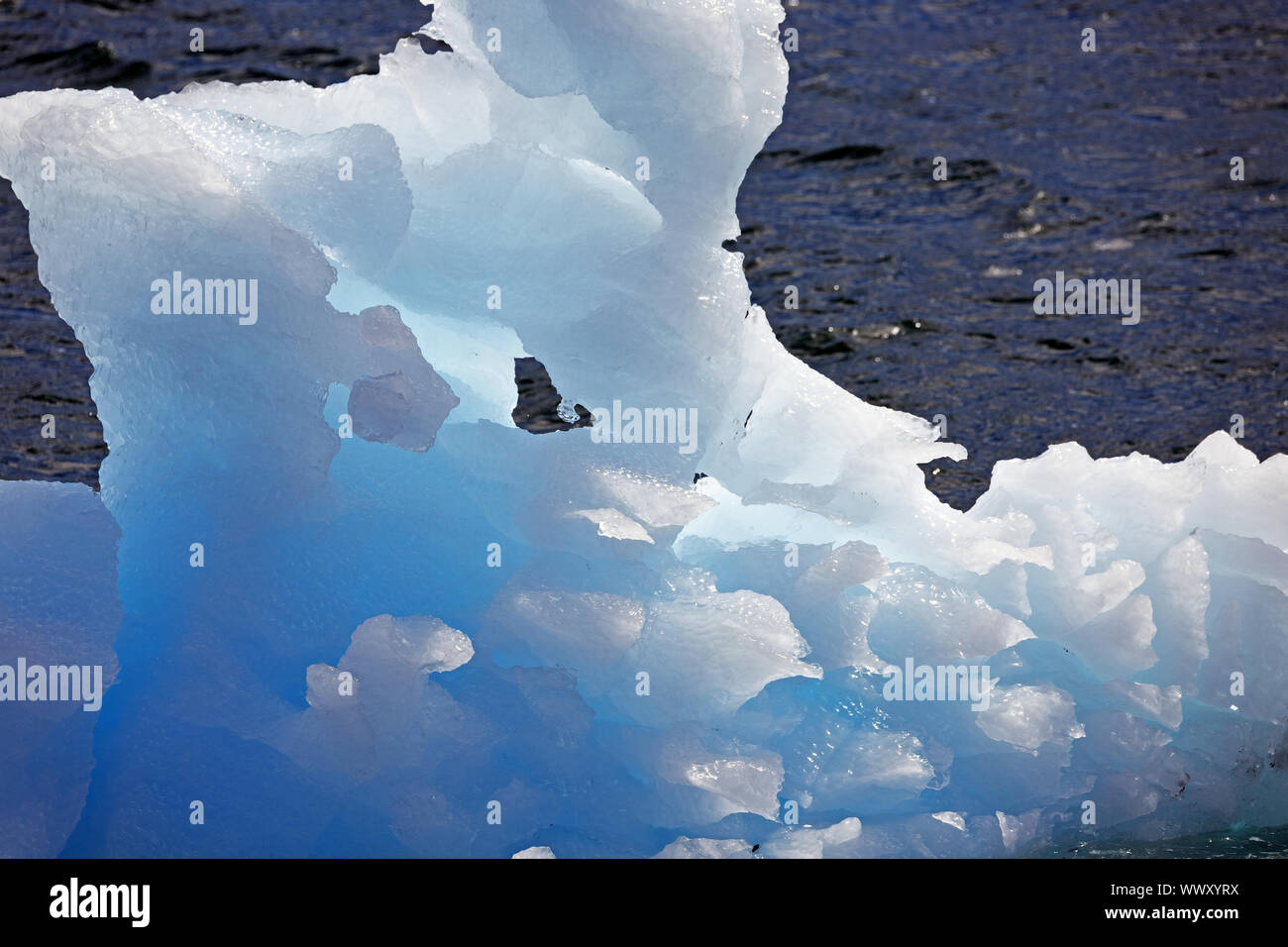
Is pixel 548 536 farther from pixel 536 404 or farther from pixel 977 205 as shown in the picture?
pixel 977 205

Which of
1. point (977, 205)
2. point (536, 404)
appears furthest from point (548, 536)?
point (977, 205)

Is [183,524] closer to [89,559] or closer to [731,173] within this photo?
[89,559]

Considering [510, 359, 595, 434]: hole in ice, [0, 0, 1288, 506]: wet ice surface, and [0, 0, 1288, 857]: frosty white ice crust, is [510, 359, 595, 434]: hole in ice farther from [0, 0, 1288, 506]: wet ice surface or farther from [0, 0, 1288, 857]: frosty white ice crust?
[0, 0, 1288, 857]: frosty white ice crust

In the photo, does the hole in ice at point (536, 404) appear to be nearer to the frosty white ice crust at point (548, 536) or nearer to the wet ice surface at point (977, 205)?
the wet ice surface at point (977, 205)

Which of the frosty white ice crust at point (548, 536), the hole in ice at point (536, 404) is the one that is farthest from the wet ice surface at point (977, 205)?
the frosty white ice crust at point (548, 536)

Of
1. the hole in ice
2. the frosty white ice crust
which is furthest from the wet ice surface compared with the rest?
the frosty white ice crust
